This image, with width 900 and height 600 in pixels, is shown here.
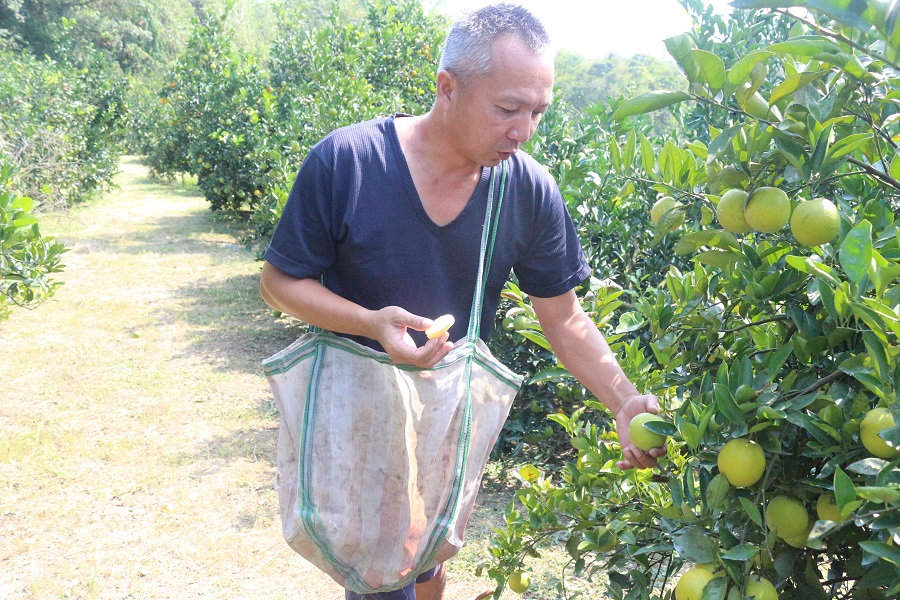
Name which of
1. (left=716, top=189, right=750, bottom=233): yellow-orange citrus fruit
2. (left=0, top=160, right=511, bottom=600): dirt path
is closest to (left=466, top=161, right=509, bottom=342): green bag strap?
(left=716, top=189, right=750, bottom=233): yellow-orange citrus fruit

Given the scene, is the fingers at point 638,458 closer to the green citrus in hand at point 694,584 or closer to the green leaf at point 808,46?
the green citrus in hand at point 694,584

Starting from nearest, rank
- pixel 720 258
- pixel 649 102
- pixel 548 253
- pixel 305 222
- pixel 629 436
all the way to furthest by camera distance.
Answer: pixel 649 102 < pixel 720 258 < pixel 629 436 < pixel 305 222 < pixel 548 253

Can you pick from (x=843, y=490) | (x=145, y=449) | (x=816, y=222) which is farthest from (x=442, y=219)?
(x=145, y=449)

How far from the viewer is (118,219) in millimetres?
11672

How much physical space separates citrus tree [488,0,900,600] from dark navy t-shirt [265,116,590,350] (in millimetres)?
408

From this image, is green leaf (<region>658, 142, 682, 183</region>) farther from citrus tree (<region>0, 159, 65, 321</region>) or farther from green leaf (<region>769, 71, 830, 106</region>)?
citrus tree (<region>0, 159, 65, 321</region>)

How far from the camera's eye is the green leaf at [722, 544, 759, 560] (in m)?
1.19

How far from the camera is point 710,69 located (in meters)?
1.29

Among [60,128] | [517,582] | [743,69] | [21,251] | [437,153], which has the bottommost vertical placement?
[60,128]

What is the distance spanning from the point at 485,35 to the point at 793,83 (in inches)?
25.9

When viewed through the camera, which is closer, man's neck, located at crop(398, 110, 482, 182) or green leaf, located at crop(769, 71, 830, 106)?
green leaf, located at crop(769, 71, 830, 106)

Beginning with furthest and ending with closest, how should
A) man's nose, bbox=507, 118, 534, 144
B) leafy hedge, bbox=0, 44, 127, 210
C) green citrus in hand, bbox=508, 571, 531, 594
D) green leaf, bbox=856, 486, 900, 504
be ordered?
leafy hedge, bbox=0, 44, 127, 210 → green citrus in hand, bbox=508, 571, 531, 594 → man's nose, bbox=507, 118, 534, 144 → green leaf, bbox=856, 486, 900, 504

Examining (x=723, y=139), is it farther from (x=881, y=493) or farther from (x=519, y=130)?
(x=881, y=493)

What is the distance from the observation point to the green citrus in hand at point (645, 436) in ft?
4.82
